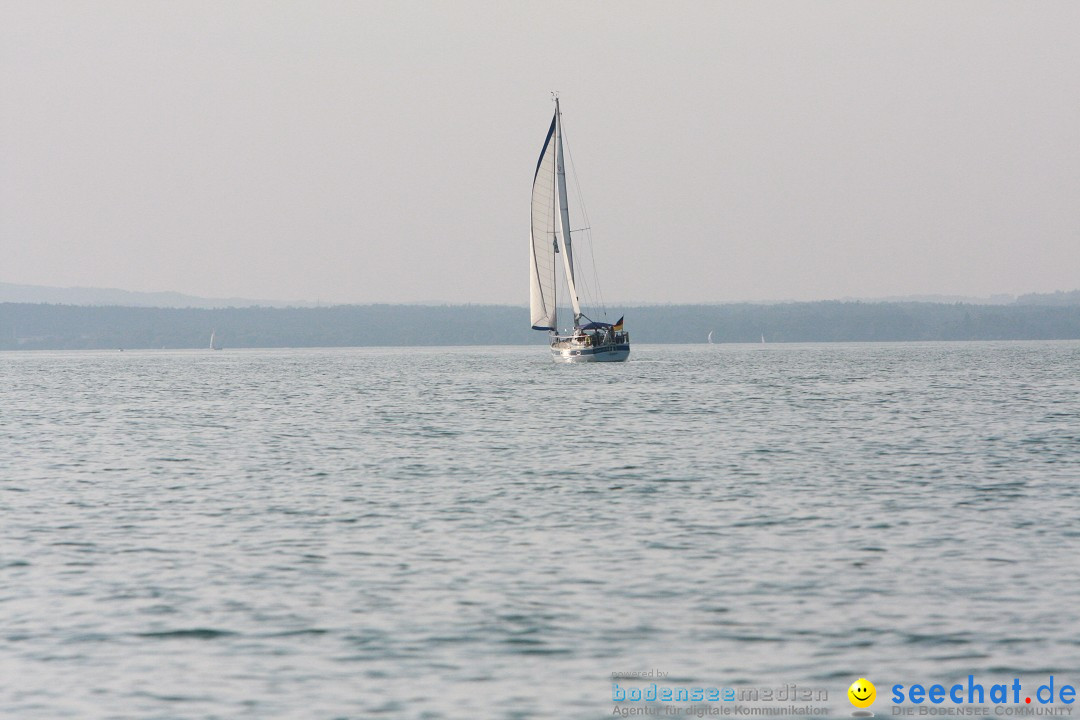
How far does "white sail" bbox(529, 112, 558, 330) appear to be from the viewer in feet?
391

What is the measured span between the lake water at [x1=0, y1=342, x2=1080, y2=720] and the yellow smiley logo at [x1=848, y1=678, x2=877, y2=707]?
122 millimetres

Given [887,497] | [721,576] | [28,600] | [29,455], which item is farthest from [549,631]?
[29,455]

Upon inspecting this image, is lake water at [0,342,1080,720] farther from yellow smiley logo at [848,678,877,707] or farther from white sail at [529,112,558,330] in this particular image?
white sail at [529,112,558,330]

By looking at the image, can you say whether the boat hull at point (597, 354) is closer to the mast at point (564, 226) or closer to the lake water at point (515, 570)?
the mast at point (564, 226)

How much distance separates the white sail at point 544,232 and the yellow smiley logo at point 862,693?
4201 inches

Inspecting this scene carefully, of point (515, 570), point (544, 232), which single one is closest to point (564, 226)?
point (544, 232)

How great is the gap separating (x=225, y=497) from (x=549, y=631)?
52.8 ft

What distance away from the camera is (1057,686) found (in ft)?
43.4

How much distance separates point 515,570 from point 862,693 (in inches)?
314

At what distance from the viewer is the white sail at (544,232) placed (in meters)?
119

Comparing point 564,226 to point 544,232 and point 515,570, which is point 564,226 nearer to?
point 544,232

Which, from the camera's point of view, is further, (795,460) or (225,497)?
(795,460)

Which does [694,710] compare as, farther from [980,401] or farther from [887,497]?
[980,401]

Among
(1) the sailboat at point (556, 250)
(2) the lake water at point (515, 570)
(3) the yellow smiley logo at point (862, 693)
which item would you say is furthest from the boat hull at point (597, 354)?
(3) the yellow smiley logo at point (862, 693)
